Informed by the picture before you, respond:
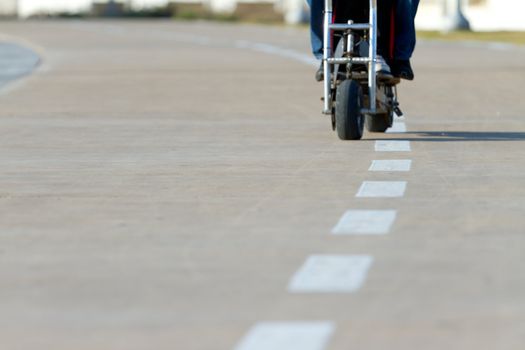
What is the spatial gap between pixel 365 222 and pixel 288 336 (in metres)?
3.16

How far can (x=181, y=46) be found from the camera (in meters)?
43.2

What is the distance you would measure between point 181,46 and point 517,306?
3686cm

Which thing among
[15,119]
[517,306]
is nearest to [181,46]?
[15,119]

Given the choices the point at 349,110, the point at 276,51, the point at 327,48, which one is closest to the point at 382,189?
the point at 349,110

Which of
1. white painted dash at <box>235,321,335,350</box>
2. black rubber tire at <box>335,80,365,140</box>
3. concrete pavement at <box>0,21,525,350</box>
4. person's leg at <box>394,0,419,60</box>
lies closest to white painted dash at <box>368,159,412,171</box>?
concrete pavement at <box>0,21,525,350</box>

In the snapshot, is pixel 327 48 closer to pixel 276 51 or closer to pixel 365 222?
pixel 365 222

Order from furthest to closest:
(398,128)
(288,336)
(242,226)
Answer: (398,128), (242,226), (288,336)

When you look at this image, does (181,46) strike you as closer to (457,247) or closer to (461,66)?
(461,66)

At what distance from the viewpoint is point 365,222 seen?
9.19 m

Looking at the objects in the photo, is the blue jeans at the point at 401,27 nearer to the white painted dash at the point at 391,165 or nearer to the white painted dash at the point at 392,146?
the white painted dash at the point at 392,146

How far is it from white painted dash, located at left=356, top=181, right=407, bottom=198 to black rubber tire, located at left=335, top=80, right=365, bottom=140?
3.08 m

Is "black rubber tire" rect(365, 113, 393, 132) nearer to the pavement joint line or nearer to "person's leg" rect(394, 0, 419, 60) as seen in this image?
"person's leg" rect(394, 0, 419, 60)

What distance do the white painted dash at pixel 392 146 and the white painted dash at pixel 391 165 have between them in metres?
0.97

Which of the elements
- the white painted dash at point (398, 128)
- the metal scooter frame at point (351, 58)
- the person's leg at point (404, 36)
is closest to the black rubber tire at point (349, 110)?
the metal scooter frame at point (351, 58)
